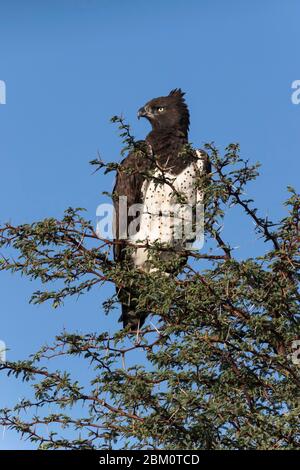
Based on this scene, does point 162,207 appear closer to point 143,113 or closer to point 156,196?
point 156,196

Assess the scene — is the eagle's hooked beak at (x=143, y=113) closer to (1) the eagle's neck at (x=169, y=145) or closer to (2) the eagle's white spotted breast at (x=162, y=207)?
(1) the eagle's neck at (x=169, y=145)

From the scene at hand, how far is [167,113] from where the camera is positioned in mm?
12008

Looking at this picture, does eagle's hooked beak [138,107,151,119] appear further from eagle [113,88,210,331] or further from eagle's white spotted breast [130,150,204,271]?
eagle's white spotted breast [130,150,204,271]

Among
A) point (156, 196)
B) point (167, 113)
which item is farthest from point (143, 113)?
point (156, 196)

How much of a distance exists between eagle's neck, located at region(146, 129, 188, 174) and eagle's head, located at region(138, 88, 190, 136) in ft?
0.36

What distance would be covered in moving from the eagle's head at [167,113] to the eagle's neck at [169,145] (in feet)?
0.36

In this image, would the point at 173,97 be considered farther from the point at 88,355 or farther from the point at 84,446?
the point at 84,446

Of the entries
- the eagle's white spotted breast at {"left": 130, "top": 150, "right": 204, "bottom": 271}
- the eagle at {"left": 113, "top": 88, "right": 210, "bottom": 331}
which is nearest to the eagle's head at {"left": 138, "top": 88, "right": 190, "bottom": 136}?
the eagle at {"left": 113, "top": 88, "right": 210, "bottom": 331}

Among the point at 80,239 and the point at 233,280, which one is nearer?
the point at 233,280

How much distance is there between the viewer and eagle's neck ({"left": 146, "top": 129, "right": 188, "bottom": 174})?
10688 mm
